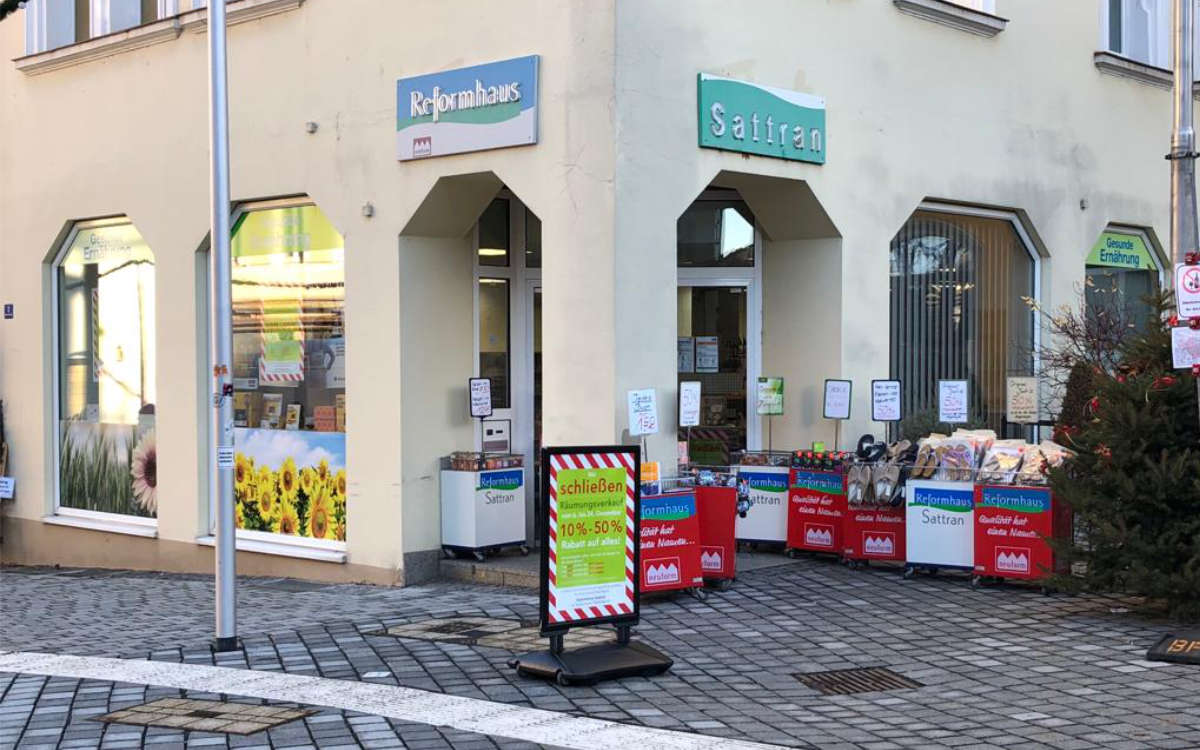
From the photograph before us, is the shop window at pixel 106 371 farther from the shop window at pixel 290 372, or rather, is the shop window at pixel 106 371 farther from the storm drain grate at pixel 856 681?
the storm drain grate at pixel 856 681

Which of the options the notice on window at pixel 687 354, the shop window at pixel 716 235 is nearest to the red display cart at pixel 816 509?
the notice on window at pixel 687 354

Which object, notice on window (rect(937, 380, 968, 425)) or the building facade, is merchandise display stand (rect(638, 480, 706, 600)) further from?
notice on window (rect(937, 380, 968, 425))

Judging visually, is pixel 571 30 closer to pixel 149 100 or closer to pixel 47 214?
pixel 149 100

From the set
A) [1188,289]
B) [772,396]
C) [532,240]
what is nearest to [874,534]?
[772,396]

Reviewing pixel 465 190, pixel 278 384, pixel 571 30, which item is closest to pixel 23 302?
pixel 278 384

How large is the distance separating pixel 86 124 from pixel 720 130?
786cm

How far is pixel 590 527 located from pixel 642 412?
98.7 inches

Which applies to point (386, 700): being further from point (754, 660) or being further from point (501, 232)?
point (501, 232)

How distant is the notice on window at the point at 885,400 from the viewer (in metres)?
12.7

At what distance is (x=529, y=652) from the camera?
892cm

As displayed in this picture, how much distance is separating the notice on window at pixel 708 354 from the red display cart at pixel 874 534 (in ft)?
7.10

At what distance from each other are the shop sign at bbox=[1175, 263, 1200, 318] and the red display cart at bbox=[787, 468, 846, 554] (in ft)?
13.2

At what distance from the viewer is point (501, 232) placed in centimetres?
1318

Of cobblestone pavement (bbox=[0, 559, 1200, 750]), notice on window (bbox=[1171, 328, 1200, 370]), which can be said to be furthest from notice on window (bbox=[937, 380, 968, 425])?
notice on window (bbox=[1171, 328, 1200, 370])
